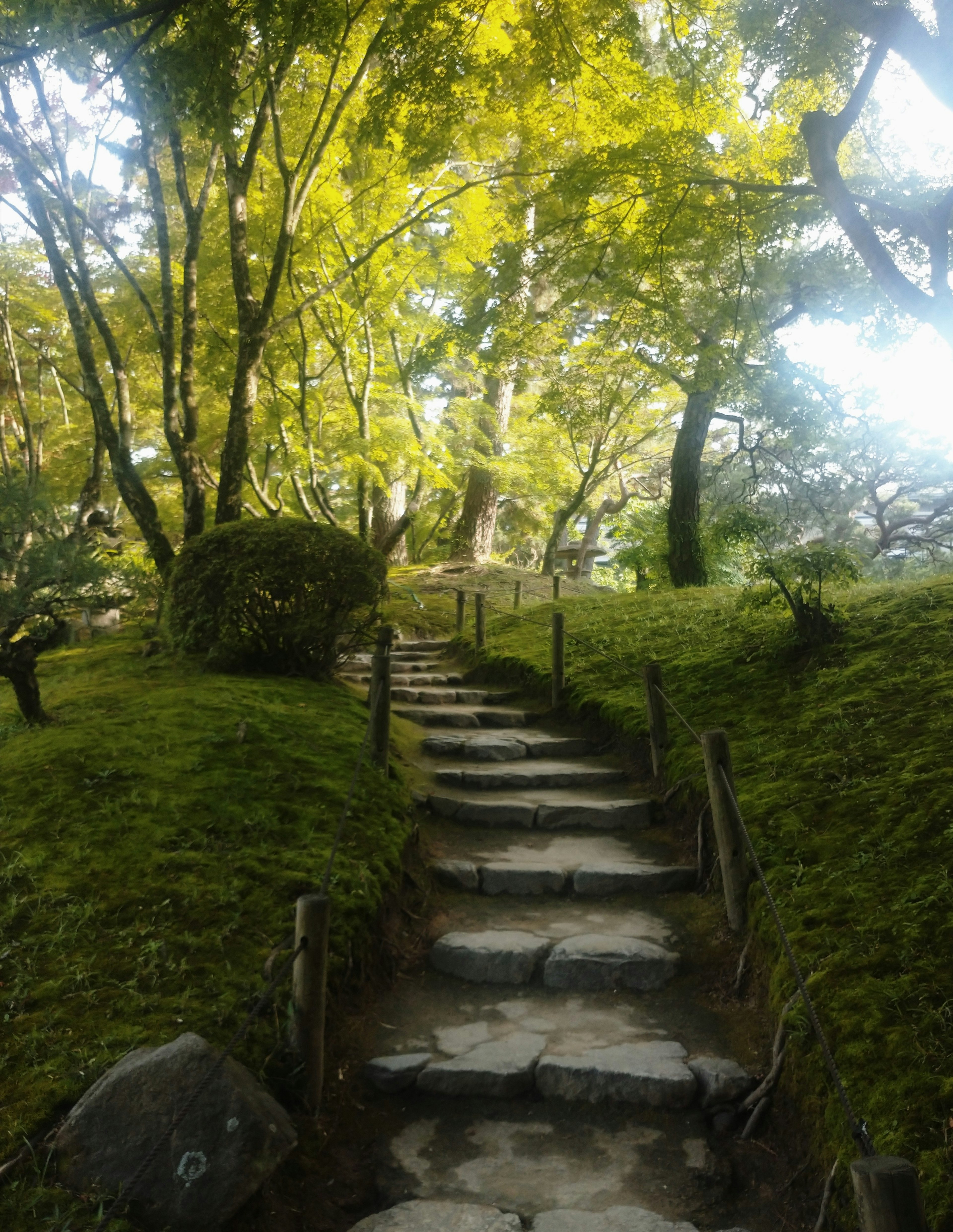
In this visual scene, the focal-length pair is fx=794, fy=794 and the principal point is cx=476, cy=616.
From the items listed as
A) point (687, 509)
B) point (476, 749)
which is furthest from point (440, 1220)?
point (687, 509)

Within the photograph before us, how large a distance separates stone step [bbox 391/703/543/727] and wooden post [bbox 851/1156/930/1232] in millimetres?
6518

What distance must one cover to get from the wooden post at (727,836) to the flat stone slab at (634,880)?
1.97ft

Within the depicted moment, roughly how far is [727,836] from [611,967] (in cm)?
92

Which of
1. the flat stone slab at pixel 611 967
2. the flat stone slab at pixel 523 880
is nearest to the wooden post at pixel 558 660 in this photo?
the flat stone slab at pixel 523 880

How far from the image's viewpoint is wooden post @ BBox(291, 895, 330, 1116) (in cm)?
312

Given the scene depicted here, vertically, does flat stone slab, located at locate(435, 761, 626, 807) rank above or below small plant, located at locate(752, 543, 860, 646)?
below

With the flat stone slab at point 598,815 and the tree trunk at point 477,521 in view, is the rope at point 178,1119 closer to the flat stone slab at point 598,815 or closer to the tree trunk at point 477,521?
the flat stone slab at point 598,815

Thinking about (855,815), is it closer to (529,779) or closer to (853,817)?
(853,817)

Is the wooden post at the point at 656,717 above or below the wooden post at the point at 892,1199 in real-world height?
above

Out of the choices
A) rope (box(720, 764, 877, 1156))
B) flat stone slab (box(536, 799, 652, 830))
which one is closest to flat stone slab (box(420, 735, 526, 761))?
flat stone slab (box(536, 799, 652, 830))

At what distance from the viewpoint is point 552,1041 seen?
12.2 ft

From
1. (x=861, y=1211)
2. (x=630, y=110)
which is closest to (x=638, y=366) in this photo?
(x=630, y=110)

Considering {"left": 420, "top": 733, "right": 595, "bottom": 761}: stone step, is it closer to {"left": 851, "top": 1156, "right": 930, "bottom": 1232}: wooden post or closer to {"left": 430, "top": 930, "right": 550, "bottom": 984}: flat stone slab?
{"left": 430, "top": 930, "right": 550, "bottom": 984}: flat stone slab

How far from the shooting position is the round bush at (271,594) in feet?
23.0
